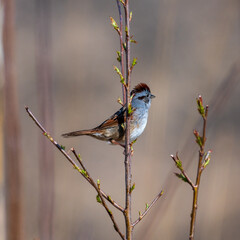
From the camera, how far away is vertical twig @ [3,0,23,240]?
136 centimetres

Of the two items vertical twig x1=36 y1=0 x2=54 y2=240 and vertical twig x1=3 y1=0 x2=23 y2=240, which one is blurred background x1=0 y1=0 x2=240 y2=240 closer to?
vertical twig x1=36 y1=0 x2=54 y2=240

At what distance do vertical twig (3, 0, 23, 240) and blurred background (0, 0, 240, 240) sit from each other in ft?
4.35

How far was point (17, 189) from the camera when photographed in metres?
1.38

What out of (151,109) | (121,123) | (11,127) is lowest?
(11,127)

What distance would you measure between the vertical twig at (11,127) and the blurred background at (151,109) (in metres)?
1.32

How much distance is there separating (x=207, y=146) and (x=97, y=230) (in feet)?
4.72

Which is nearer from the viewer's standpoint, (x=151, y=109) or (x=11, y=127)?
(x=11, y=127)

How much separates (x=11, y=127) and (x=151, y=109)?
3.46 m

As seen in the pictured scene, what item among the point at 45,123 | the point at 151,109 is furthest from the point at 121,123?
the point at 151,109

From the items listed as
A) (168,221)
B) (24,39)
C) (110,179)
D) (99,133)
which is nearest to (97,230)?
(110,179)

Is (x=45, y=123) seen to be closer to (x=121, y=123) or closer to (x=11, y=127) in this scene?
(x=11, y=127)

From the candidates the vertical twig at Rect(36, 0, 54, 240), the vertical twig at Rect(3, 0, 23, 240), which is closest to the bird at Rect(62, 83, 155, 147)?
the vertical twig at Rect(36, 0, 54, 240)

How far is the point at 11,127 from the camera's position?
55.3 inches

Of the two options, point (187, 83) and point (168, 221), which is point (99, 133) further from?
point (187, 83)
